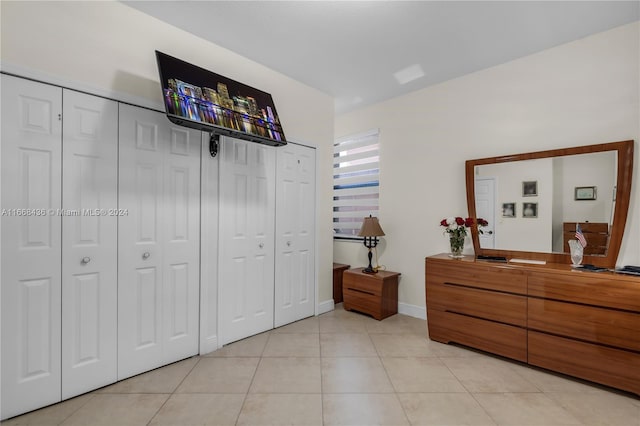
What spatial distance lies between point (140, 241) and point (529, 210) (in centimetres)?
346

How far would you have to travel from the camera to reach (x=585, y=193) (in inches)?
98.0

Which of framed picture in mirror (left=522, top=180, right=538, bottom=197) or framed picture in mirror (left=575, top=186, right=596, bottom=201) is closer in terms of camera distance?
framed picture in mirror (left=575, top=186, right=596, bottom=201)

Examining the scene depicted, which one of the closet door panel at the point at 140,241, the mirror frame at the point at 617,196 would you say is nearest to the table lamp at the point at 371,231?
the mirror frame at the point at 617,196

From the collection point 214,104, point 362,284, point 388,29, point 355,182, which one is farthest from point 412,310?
point 214,104

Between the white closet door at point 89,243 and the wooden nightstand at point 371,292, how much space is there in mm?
2514

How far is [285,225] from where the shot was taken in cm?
329

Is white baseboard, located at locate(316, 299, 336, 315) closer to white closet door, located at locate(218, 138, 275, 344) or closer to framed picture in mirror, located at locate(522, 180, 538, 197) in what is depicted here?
white closet door, located at locate(218, 138, 275, 344)

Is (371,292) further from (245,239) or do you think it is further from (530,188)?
(530,188)

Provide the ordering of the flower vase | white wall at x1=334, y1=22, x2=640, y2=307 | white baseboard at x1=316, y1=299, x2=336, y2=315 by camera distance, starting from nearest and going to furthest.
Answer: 1. white wall at x1=334, y1=22, x2=640, y2=307
2. the flower vase
3. white baseboard at x1=316, y1=299, x2=336, y2=315

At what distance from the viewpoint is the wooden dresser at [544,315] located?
201 cm

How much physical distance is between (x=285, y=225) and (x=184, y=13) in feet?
6.92

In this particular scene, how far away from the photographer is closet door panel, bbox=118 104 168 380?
2160 millimetres

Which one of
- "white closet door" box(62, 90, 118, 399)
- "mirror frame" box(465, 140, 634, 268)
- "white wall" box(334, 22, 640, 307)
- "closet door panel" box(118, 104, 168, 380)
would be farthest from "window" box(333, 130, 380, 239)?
"white closet door" box(62, 90, 118, 399)

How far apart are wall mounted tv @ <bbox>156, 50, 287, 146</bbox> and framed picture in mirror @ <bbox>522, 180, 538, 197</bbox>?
238 cm
